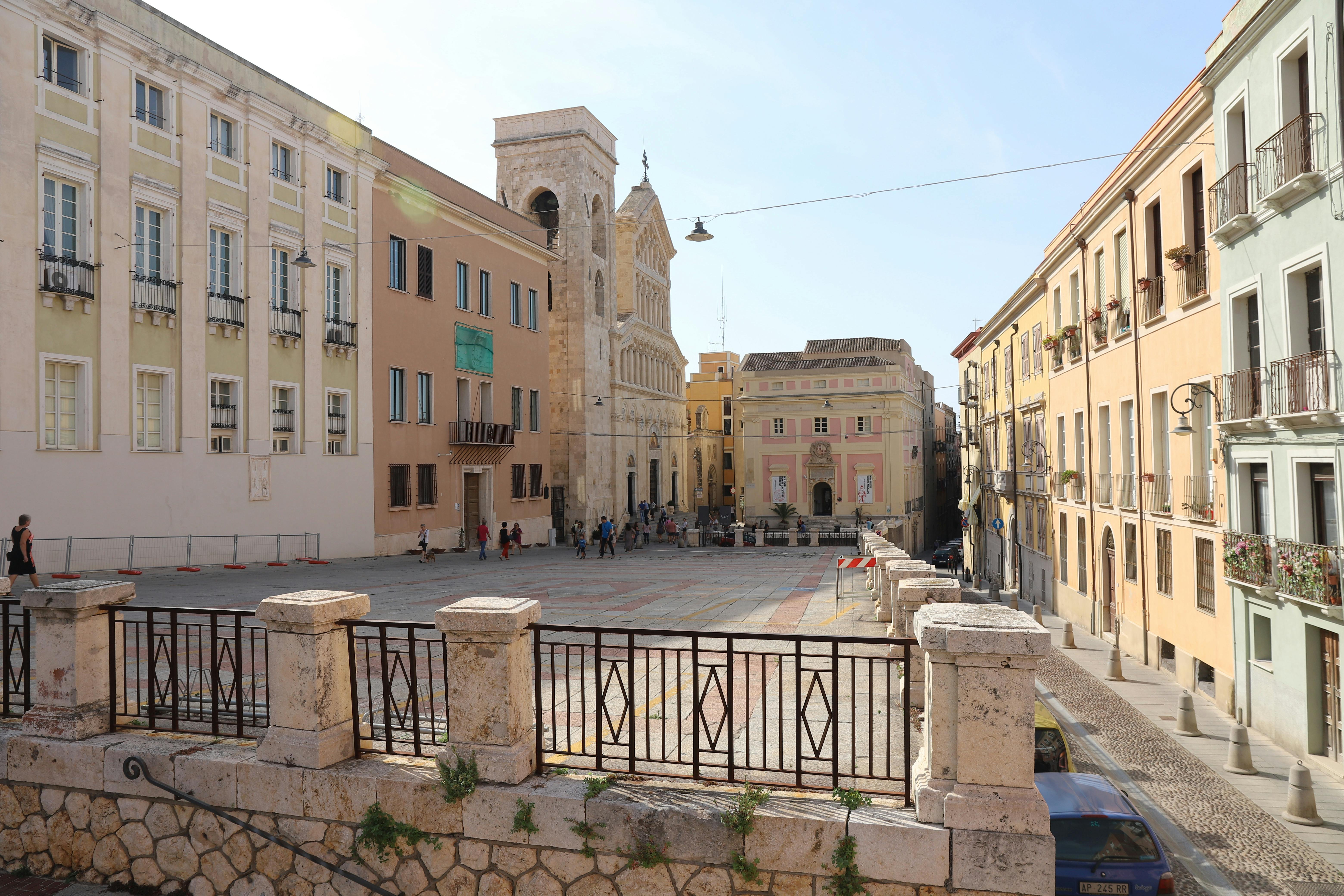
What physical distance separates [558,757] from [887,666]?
8.51 feet

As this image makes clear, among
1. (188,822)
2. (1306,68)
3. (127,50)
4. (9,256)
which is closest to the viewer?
(188,822)

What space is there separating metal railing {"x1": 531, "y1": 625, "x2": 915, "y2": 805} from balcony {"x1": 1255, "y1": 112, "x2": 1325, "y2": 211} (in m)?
9.35

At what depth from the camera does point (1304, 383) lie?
13.1 metres

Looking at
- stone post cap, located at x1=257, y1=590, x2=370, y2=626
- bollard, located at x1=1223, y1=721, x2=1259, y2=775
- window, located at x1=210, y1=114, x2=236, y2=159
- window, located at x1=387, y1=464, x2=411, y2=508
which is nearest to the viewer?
stone post cap, located at x1=257, y1=590, x2=370, y2=626

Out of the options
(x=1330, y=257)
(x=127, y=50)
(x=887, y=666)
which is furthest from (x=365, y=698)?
(x=127, y=50)

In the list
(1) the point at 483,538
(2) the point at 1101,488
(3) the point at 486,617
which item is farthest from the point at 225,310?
(2) the point at 1101,488

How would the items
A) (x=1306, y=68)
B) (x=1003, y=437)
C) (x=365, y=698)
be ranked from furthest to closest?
1. (x=1003, y=437)
2. (x=1306, y=68)
3. (x=365, y=698)

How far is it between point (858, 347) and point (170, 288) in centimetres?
5659

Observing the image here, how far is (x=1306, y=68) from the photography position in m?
13.4

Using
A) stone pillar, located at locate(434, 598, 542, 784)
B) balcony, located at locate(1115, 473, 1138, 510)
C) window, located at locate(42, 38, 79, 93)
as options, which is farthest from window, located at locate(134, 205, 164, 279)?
balcony, located at locate(1115, 473, 1138, 510)

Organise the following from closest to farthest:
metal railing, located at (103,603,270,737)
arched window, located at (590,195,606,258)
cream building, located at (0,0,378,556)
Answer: metal railing, located at (103,603,270,737)
cream building, located at (0,0,378,556)
arched window, located at (590,195,606,258)

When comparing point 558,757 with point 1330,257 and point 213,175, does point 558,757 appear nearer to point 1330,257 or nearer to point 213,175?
point 1330,257

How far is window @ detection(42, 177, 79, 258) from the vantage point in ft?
65.1

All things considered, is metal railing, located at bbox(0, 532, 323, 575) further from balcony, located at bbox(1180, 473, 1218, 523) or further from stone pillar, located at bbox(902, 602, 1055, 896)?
balcony, located at bbox(1180, 473, 1218, 523)
